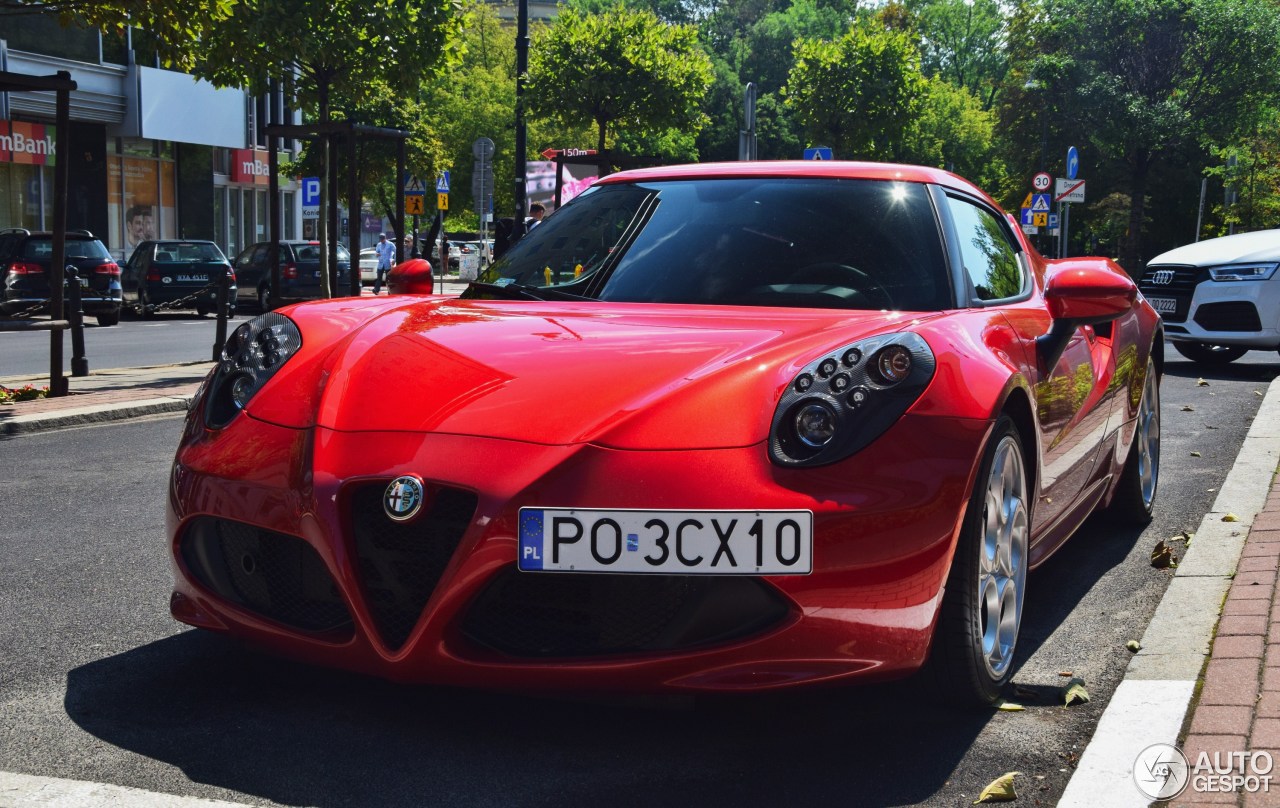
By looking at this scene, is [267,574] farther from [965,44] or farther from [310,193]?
[965,44]

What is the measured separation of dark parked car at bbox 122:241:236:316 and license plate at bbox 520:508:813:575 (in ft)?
76.1

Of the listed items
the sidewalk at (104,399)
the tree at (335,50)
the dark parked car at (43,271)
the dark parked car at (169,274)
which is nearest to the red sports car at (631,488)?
the sidewalk at (104,399)

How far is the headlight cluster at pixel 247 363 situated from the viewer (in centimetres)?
339

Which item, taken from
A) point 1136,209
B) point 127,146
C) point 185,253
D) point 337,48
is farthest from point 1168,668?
point 1136,209

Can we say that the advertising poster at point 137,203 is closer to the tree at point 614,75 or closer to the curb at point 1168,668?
the tree at point 614,75

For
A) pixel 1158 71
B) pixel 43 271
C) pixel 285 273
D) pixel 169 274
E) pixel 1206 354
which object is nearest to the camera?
pixel 1206 354

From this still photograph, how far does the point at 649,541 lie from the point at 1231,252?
11.9m

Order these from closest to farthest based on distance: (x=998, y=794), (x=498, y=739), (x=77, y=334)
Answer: (x=998, y=794) → (x=498, y=739) → (x=77, y=334)

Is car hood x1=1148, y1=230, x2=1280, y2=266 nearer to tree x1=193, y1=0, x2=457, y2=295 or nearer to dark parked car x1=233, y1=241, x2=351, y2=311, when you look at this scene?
tree x1=193, y1=0, x2=457, y2=295

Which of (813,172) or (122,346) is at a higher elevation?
(813,172)

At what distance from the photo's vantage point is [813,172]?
167 inches

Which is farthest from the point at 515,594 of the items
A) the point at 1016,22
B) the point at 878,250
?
the point at 1016,22

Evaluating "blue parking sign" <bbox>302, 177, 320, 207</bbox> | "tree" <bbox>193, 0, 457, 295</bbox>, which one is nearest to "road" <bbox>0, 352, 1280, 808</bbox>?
"tree" <bbox>193, 0, 457, 295</bbox>

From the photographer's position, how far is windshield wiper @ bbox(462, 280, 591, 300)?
13.1ft
